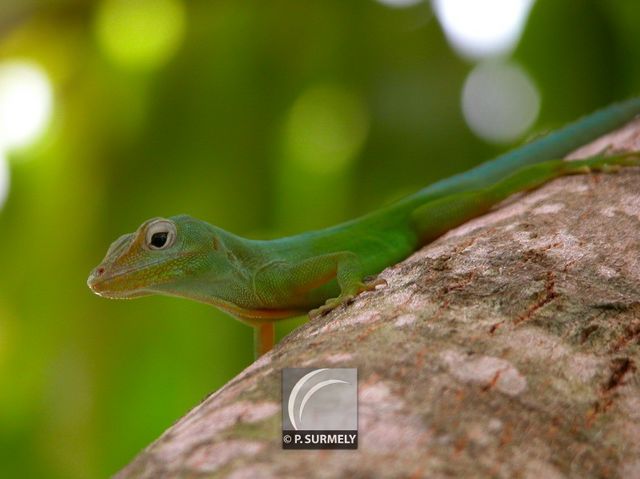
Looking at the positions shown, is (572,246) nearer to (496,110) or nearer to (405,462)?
(405,462)

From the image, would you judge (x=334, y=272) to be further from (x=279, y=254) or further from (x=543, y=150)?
(x=543, y=150)

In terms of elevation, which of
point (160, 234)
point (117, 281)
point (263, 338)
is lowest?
point (263, 338)

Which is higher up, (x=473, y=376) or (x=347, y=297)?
(x=473, y=376)

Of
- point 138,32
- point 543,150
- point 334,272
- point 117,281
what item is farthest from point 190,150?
point 543,150

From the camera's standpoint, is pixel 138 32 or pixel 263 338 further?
pixel 138 32

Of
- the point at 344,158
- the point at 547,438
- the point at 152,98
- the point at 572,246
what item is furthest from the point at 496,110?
the point at 547,438

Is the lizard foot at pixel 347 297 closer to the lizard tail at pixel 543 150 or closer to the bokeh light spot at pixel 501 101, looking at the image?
the lizard tail at pixel 543 150

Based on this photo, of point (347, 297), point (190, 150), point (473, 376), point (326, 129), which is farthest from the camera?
point (326, 129)
